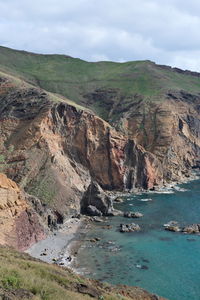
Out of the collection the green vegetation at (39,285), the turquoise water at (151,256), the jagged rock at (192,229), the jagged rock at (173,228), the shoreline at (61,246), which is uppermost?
the green vegetation at (39,285)

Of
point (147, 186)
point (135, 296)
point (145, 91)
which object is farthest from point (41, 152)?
point (145, 91)

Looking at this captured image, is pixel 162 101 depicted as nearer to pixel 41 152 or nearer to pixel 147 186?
pixel 147 186

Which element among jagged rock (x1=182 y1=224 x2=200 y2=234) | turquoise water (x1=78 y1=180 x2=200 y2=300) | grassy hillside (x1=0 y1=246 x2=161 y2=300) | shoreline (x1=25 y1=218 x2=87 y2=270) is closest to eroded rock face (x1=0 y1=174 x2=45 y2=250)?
shoreline (x1=25 y1=218 x2=87 y2=270)

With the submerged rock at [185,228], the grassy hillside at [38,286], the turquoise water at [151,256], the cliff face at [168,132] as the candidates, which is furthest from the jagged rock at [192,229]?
the cliff face at [168,132]

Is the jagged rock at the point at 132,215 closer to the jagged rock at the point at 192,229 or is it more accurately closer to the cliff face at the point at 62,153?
the cliff face at the point at 62,153

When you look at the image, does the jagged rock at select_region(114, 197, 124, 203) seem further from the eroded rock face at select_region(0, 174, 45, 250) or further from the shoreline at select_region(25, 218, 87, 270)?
the eroded rock face at select_region(0, 174, 45, 250)

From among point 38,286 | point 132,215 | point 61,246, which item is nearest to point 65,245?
point 61,246
